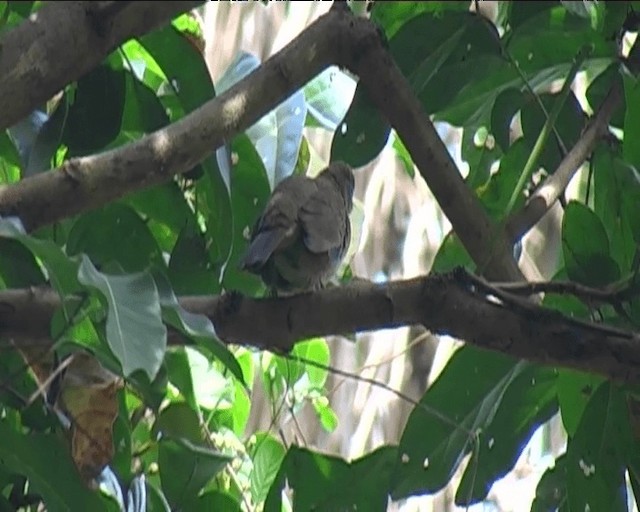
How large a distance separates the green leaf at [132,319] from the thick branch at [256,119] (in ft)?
0.36

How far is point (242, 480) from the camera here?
1.58 metres

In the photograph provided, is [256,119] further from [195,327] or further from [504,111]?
[504,111]

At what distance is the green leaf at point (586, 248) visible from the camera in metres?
0.93

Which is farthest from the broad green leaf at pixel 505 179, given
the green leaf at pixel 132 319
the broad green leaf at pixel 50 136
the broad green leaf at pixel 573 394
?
the green leaf at pixel 132 319

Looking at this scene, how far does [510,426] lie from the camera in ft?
3.65

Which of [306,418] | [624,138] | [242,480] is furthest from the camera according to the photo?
[306,418]

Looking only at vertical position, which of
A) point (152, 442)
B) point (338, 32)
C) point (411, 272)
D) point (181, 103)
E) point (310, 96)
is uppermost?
point (411, 272)

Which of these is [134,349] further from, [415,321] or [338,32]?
[338,32]

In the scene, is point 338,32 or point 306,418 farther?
point 306,418

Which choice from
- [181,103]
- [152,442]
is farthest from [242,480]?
[181,103]

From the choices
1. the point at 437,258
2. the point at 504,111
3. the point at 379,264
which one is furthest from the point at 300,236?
the point at 379,264

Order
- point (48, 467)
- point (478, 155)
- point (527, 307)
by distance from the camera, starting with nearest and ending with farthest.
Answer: point (527, 307) < point (48, 467) < point (478, 155)

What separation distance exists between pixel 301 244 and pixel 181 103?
8.3 inches

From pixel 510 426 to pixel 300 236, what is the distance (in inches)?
12.1
